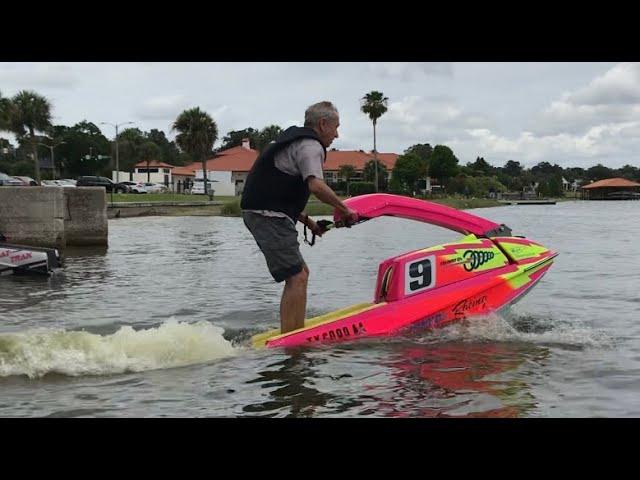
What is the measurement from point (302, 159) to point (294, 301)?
1.29m

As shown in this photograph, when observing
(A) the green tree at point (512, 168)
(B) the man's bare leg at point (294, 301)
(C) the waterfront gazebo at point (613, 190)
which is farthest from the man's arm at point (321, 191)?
(A) the green tree at point (512, 168)

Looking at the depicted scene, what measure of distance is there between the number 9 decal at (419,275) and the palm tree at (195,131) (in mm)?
78833

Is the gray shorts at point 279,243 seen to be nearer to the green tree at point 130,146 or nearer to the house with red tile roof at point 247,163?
the house with red tile roof at point 247,163

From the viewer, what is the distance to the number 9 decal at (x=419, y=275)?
671cm

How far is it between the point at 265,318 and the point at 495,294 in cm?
304

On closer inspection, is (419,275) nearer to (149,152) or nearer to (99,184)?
(99,184)

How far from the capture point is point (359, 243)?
2319 cm

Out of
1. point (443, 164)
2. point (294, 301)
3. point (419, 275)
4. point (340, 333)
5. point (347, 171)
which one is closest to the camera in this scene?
point (294, 301)

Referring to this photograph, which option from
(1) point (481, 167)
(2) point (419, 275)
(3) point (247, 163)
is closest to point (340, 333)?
(2) point (419, 275)

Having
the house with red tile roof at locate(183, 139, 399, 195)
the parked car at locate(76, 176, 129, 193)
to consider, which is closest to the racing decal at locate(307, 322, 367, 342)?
the parked car at locate(76, 176, 129, 193)

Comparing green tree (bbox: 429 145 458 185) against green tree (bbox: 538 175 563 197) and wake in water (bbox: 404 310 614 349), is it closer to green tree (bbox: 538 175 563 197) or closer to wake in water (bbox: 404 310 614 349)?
green tree (bbox: 538 175 563 197)

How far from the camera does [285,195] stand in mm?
6027

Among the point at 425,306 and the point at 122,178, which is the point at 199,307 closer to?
the point at 425,306

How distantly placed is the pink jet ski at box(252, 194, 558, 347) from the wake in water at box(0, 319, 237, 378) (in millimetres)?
581
